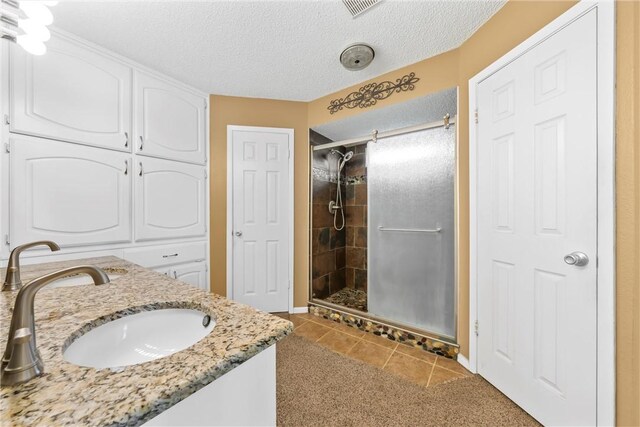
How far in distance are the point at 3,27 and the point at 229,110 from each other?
5.90 feet

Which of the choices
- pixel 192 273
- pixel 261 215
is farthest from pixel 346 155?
pixel 192 273

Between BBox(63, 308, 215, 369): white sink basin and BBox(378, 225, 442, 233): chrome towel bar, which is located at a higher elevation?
BBox(378, 225, 442, 233): chrome towel bar

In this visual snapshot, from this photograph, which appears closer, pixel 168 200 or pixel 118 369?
pixel 118 369

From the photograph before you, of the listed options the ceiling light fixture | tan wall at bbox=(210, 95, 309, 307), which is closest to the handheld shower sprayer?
tan wall at bbox=(210, 95, 309, 307)

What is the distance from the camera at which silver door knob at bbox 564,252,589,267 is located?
3.54ft

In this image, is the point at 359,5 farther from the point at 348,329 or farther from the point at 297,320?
the point at 297,320

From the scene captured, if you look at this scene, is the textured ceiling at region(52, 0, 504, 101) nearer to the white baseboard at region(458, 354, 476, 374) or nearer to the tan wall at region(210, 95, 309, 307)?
the tan wall at region(210, 95, 309, 307)

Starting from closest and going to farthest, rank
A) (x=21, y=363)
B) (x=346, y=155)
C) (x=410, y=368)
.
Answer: (x=21, y=363), (x=410, y=368), (x=346, y=155)

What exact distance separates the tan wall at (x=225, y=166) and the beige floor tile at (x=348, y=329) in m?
0.48

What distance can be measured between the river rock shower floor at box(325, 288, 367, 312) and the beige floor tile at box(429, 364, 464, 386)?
0.94 metres

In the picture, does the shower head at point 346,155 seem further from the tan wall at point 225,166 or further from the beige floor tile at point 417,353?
the beige floor tile at point 417,353

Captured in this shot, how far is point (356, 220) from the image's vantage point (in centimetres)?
348

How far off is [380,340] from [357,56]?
2344 millimetres

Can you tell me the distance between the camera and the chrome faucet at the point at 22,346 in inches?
17.1
